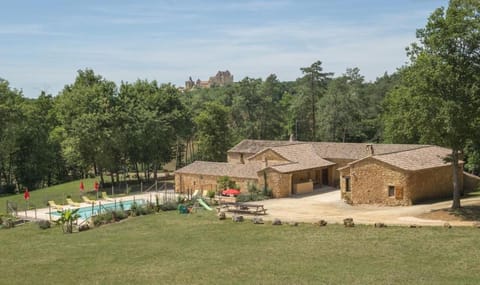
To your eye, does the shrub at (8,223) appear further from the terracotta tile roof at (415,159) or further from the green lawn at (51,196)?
the terracotta tile roof at (415,159)

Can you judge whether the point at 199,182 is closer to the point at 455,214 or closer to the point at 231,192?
the point at 231,192

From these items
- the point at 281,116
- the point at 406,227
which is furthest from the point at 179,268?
the point at 281,116

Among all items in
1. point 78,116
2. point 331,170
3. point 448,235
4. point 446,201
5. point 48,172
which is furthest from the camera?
point 48,172

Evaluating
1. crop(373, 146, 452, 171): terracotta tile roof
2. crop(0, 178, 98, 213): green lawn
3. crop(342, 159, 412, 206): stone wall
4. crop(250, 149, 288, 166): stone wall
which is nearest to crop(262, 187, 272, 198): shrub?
crop(250, 149, 288, 166): stone wall

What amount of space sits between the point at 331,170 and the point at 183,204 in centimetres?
1737

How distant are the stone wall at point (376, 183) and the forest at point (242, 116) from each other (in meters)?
3.57

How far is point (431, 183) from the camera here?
37406mm

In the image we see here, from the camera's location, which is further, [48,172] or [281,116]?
[281,116]

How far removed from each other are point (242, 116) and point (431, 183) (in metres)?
46.4

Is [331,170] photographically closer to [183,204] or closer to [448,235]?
[183,204]

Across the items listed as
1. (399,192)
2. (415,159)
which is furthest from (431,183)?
(399,192)

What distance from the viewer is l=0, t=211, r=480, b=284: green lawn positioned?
19.7 metres

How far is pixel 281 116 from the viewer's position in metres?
84.9

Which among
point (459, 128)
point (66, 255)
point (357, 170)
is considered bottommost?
point (66, 255)
